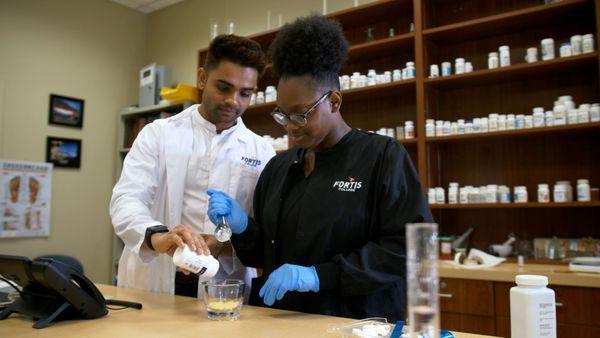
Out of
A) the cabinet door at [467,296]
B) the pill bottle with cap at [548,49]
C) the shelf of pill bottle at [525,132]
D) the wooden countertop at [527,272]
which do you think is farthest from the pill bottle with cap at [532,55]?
the cabinet door at [467,296]

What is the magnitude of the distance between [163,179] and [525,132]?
6.55ft

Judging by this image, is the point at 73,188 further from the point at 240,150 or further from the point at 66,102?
the point at 240,150

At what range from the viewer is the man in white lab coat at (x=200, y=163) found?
1.64m

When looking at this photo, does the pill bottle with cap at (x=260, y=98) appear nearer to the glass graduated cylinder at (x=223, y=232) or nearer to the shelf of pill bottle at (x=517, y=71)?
the shelf of pill bottle at (x=517, y=71)

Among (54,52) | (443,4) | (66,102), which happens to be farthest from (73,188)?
(443,4)

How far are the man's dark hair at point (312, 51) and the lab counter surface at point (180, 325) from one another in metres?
0.69

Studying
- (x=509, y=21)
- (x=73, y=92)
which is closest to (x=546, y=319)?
(x=509, y=21)

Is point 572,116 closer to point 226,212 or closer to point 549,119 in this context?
point 549,119

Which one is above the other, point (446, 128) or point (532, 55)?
point (532, 55)

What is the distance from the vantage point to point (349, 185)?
51.3 inches

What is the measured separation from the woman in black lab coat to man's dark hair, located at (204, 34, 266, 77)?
0.20 metres

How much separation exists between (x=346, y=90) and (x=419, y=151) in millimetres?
700

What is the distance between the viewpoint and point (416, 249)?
1.75 ft

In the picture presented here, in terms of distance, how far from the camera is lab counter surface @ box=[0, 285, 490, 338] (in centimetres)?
99
